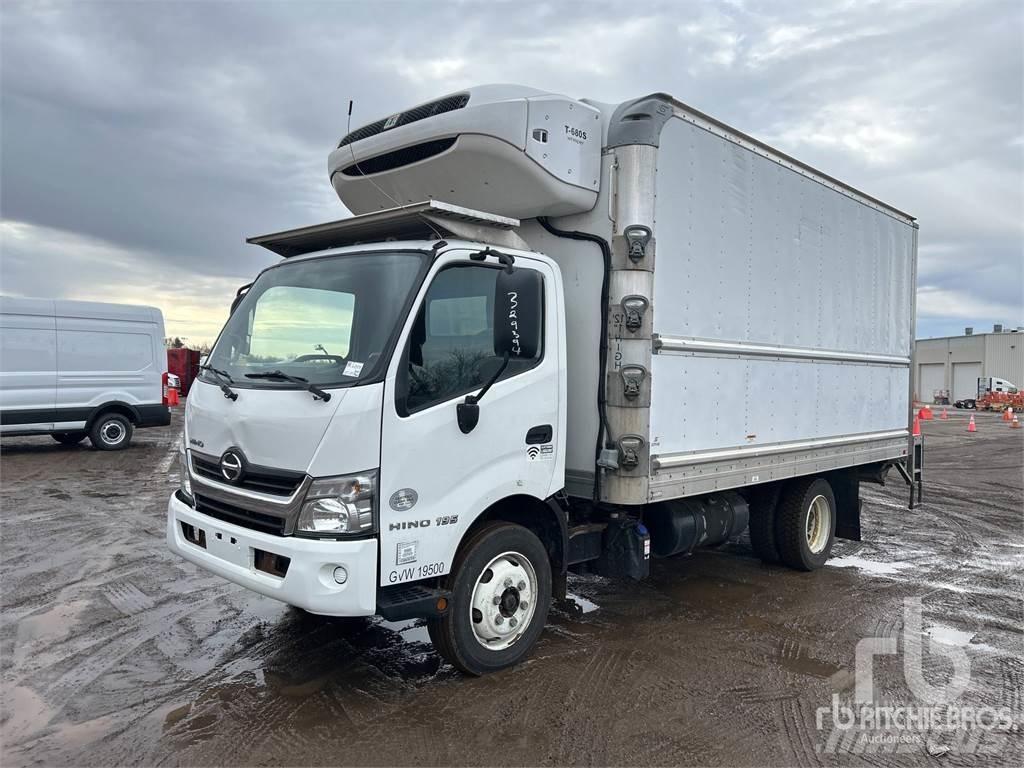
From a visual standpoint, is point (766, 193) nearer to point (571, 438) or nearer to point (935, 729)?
point (571, 438)

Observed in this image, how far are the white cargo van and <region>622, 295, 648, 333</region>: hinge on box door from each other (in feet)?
40.6

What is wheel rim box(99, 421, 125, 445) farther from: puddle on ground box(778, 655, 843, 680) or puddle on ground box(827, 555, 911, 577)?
puddle on ground box(778, 655, 843, 680)

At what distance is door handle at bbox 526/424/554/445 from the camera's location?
4480mm

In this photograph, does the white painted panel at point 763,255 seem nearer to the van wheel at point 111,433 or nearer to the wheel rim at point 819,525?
the wheel rim at point 819,525

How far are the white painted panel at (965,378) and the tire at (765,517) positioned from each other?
59115mm

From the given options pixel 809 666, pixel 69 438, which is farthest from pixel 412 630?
pixel 69 438

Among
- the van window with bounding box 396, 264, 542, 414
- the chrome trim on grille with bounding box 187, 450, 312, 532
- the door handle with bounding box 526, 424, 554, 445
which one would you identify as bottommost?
the chrome trim on grille with bounding box 187, 450, 312, 532

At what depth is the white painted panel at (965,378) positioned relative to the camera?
5706cm

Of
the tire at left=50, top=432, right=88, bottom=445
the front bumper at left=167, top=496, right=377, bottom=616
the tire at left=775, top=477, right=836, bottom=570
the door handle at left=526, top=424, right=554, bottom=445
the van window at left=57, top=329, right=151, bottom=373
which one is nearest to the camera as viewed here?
the front bumper at left=167, top=496, right=377, bottom=616

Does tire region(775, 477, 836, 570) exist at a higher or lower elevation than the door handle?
lower

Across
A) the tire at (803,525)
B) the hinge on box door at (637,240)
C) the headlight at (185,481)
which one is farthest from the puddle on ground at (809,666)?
the headlight at (185,481)

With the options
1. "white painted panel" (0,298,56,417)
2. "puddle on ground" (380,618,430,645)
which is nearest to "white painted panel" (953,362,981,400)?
"white painted panel" (0,298,56,417)

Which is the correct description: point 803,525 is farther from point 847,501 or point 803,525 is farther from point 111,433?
point 111,433

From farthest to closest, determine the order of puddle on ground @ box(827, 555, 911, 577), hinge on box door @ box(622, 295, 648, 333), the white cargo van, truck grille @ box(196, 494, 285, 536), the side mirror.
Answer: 1. the white cargo van
2. puddle on ground @ box(827, 555, 911, 577)
3. hinge on box door @ box(622, 295, 648, 333)
4. the side mirror
5. truck grille @ box(196, 494, 285, 536)
